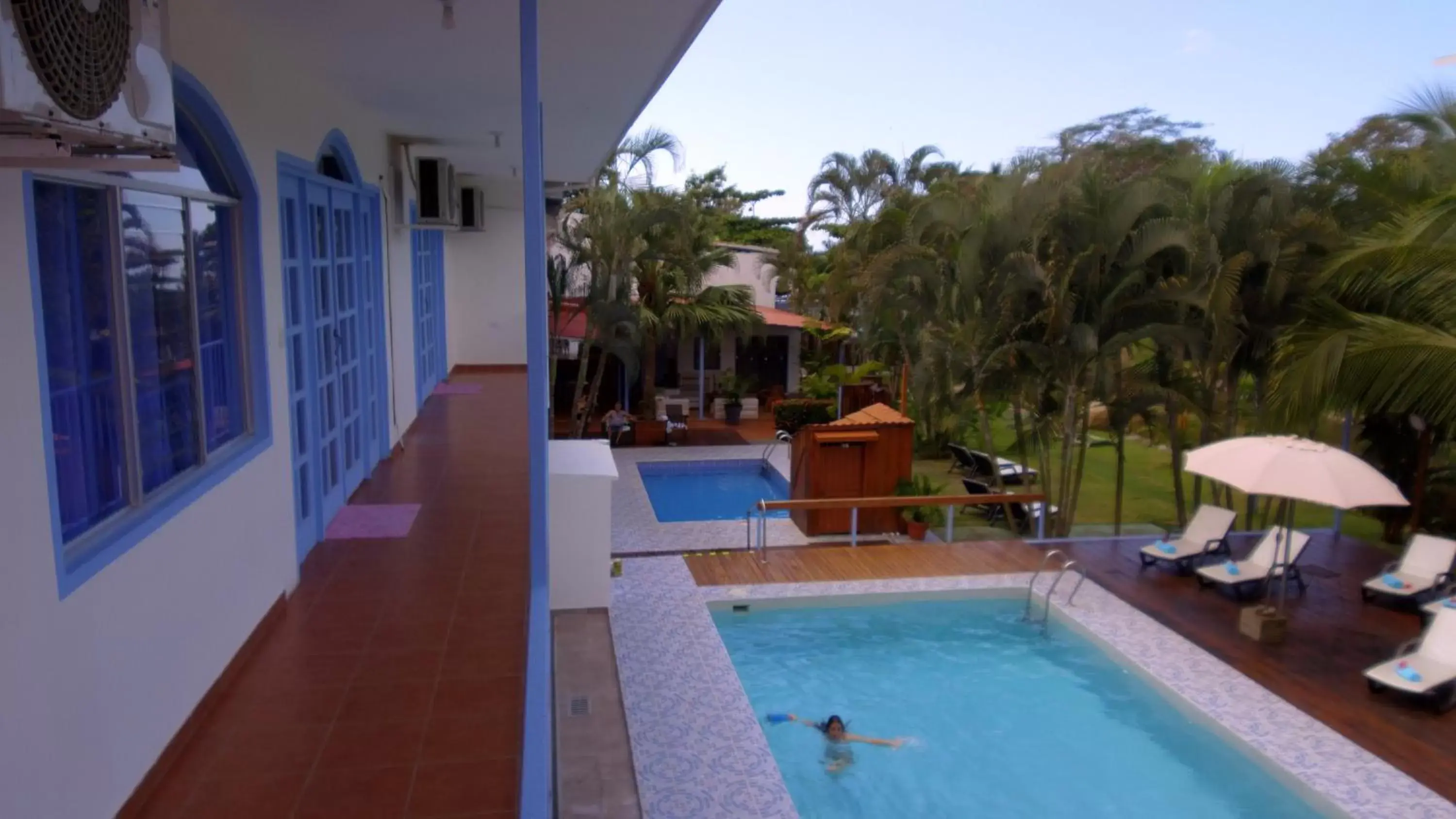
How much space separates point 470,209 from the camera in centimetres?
1321

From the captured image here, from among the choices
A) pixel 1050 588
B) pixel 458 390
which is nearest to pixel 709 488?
pixel 458 390

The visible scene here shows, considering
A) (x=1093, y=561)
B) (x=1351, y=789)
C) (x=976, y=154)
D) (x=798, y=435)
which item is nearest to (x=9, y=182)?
(x=1351, y=789)

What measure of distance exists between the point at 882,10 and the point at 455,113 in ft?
193

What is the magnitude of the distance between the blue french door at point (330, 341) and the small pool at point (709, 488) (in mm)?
6944

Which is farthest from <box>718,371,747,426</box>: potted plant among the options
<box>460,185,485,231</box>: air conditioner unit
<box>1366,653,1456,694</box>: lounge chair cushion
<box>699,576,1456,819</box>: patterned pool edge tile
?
<box>1366,653,1456,694</box>: lounge chair cushion

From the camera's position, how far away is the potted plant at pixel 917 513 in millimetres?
13359

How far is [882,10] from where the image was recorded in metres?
61.2

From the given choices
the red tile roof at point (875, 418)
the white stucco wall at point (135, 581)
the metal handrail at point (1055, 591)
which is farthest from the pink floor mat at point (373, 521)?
the red tile roof at point (875, 418)

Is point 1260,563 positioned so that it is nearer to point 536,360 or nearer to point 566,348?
point 536,360

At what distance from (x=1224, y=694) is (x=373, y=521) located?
6485mm

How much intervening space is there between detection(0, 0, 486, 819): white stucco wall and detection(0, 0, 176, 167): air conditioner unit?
0.44 meters

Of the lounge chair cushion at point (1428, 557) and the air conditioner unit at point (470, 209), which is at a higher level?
the air conditioner unit at point (470, 209)

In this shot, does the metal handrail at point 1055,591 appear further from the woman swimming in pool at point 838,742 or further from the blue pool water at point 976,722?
the woman swimming in pool at point 838,742

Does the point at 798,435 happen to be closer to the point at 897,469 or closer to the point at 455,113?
the point at 897,469
